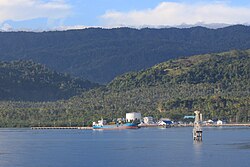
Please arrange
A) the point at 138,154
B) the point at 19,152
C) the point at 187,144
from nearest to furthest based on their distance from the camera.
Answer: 1. the point at 138,154
2. the point at 19,152
3. the point at 187,144

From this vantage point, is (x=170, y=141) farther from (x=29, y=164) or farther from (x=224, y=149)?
(x=29, y=164)

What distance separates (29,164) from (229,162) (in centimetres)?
3371

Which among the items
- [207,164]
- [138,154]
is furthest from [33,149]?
[207,164]

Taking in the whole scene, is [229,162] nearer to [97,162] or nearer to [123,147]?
[97,162]

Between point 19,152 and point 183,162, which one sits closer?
point 183,162

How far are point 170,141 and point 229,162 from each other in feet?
201

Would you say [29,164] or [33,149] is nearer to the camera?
[29,164]

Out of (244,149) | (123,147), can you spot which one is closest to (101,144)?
(123,147)

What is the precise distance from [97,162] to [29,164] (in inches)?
461

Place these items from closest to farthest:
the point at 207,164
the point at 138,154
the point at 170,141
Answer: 1. the point at 207,164
2. the point at 138,154
3. the point at 170,141

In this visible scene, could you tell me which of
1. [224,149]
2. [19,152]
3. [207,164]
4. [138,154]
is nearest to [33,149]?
[19,152]

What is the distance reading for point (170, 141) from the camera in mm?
198125

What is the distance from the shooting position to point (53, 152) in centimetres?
16588

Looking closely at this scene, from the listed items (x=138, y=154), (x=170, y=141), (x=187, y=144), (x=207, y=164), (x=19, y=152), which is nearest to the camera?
(x=207, y=164)
